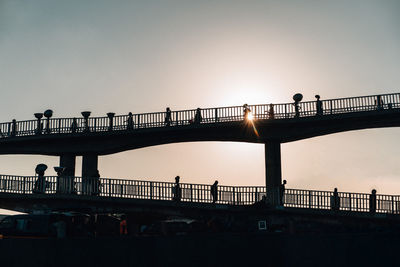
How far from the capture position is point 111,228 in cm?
3581

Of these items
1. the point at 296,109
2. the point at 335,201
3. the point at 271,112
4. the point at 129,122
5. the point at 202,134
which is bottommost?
the point at 335,201

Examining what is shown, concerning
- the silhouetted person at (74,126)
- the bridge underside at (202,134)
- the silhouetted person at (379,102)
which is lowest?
the bridge underside at (202,134)

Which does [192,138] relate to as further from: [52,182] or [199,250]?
[199,250]

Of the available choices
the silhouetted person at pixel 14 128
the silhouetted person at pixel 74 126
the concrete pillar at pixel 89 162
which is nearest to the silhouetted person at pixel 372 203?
the concrete pillar at pixel 89 162

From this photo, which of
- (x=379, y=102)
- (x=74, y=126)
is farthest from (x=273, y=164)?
(x=74, y=126)

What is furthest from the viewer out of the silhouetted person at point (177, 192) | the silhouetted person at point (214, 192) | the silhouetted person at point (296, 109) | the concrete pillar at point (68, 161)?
the concrete pillar at point (68, 161)

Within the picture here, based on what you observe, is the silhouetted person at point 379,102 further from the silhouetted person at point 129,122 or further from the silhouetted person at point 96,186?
the silhouetted person at point 96,186

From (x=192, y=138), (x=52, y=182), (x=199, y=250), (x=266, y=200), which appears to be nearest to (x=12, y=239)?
(x=199, y=250)

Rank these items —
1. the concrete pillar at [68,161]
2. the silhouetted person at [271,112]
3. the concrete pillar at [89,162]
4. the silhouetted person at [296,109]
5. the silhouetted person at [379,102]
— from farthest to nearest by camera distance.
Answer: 1. the concrete pillar at [68,161]
2. the concrete pillar at [89,162]
3. the silhouetted person at [271,112]
4. the silhouetted person at [296,109]
5. the silhouetted person at [379,102]

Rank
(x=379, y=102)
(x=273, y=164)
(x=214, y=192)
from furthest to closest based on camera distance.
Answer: (x=273, y=164) < (x=379, y=102) < (x=214, y=192)

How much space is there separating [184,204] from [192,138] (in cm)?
1023

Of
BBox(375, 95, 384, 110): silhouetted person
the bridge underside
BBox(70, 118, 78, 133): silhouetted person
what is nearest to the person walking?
the bridge underside

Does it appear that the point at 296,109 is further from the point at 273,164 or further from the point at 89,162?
the point at 89,162

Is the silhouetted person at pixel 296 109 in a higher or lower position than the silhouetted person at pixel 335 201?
higher
